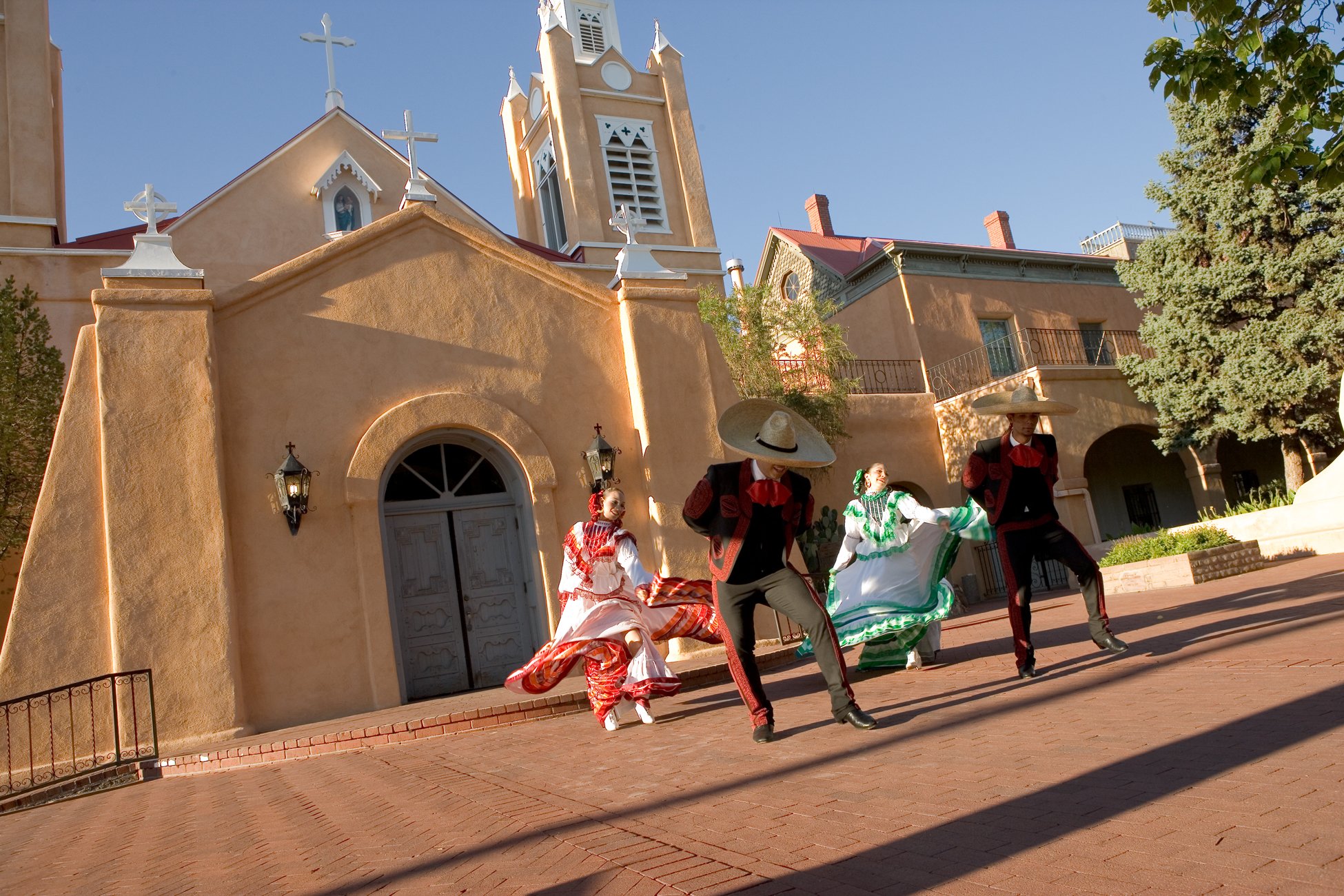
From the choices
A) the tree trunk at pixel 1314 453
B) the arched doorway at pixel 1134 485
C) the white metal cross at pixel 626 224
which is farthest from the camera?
the arched doorway at pixel 1134 485

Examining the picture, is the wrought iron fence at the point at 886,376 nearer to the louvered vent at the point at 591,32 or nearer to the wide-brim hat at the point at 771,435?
the louvered vent at the point at 591,32

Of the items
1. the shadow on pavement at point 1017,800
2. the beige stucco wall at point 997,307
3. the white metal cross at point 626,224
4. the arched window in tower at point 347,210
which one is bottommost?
the shadow on pavement at point 1017,800

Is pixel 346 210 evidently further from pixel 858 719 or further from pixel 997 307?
pixel 858 719

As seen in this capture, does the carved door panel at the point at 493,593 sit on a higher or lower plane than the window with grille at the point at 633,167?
lower

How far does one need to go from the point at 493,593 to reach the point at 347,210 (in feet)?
39.6

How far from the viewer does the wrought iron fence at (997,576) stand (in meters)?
20.0

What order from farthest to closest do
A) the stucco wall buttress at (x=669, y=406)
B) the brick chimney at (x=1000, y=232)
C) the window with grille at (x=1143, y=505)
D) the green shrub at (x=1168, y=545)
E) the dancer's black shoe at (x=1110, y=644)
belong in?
the brick chimney at (x=1000, y=232) → the window with grille at (x=1143, y=505) → the green shrub at (x=1168, y=545) → the stucco wall buttress at (x=669, y=406) → the dancer's black shoe at (x=1110, y=644)

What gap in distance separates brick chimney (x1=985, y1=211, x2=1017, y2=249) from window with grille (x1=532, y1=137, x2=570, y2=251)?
14824 millimetres

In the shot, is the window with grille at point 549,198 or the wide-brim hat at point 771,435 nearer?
the wide-brim hat at point 771,435

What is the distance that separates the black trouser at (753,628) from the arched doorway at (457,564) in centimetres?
511

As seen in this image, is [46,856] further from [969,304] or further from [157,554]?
[969,304]

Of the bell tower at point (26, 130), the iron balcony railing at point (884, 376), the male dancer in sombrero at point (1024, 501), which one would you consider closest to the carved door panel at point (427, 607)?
the male dancer in sombrero at point (1024, 501)

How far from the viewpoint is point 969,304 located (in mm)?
26328

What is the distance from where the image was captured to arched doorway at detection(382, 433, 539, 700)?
10555 millimetres
